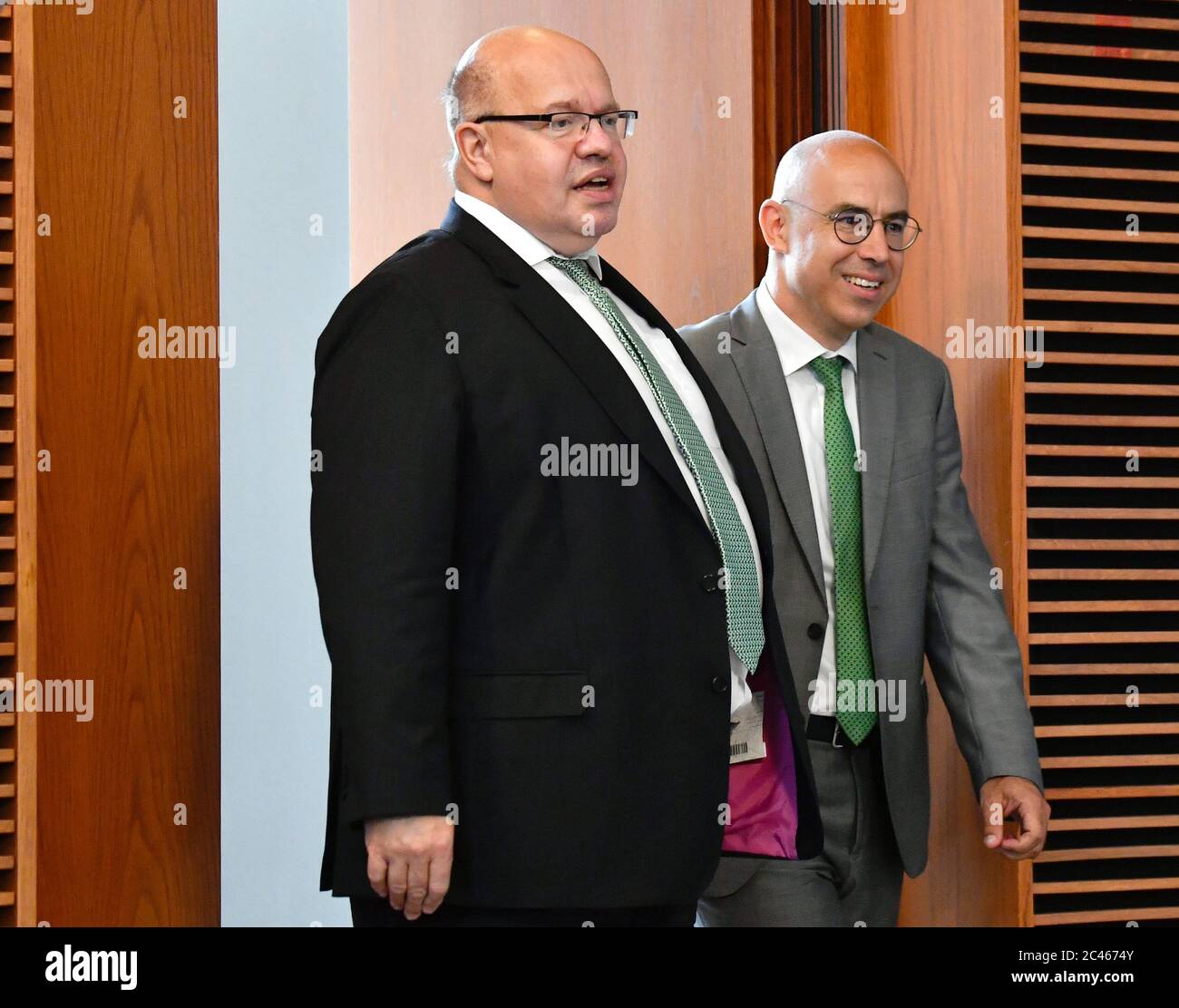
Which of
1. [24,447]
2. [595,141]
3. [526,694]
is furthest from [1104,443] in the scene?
[24,447]

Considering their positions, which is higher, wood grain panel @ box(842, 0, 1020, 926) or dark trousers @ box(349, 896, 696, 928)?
wood grain panel @ box(842, 0, 1020, 926)

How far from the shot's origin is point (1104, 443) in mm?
3029

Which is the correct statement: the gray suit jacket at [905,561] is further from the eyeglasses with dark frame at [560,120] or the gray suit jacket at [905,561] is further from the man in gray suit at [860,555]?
the eyeglasses with dark frame at [560,120]

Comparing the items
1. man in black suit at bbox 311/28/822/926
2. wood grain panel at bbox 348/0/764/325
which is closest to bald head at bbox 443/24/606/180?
man in black suit at bbox 311/28/822/926

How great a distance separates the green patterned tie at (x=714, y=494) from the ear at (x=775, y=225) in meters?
0.61

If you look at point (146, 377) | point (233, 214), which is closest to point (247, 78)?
point (233, 214)

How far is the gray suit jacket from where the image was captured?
251cm

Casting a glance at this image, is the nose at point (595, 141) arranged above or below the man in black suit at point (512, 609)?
above

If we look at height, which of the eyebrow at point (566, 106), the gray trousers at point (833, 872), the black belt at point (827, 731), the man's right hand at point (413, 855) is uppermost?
the eyebrow at point (566, 106)

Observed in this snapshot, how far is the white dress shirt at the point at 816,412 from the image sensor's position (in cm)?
253

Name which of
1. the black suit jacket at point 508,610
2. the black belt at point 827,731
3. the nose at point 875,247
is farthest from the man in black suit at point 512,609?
the nose at point 875,247

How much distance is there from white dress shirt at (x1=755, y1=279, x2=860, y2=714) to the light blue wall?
59.9 inches

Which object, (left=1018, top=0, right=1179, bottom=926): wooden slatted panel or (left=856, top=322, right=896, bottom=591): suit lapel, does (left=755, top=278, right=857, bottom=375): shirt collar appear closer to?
(left=856, top=322, right=896, bottom=591): suit lapel

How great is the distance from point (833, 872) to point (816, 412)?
32.8 inches
